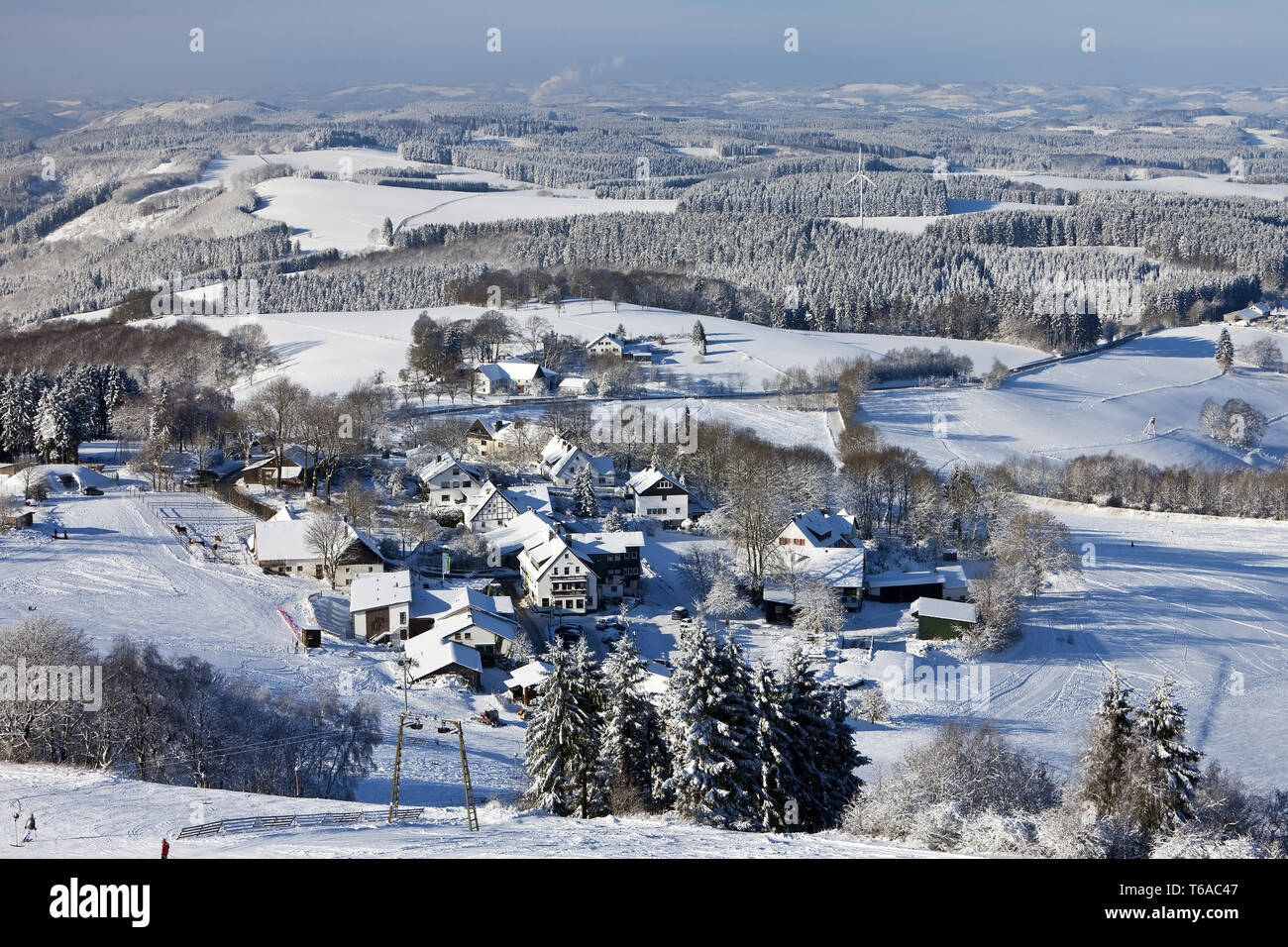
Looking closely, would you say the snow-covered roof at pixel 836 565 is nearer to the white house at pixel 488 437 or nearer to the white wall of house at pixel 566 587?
the white wall of house at pixel 566 587

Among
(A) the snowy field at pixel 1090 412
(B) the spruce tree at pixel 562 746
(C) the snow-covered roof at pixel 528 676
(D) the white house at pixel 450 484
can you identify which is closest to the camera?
(B) the spruce tree at pixel 562 746

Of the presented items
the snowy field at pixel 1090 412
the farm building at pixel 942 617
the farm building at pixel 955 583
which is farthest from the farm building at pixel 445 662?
the snowy field at pixel 1090 412

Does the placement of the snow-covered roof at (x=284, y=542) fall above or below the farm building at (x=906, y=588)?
above

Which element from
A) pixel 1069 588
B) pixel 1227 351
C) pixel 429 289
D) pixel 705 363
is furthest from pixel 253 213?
pixel 1069 588

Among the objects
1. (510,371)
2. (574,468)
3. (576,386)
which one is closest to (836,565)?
(574,468)

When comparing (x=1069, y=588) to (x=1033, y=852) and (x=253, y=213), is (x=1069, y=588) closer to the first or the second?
(x=1033, y=852)

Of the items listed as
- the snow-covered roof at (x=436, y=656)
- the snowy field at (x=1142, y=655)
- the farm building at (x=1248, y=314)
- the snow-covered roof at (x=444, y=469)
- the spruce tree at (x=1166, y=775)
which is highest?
the farm building at (x=1248, y=314)
